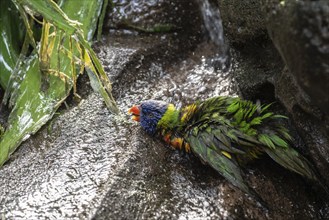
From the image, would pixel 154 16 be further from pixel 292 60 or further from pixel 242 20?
pixel 292 60

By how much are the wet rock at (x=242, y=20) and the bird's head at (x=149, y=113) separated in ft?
1.94

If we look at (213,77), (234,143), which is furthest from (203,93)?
(234,143)

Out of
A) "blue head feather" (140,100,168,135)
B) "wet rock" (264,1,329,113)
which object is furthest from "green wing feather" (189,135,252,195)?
"wet rock" (264,1,329,113)

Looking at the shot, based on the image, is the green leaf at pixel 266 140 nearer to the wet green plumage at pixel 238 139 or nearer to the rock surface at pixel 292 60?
the wet green plumage at pixel 238 139

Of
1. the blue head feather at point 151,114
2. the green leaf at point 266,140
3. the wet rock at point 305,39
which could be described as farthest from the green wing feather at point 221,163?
the wet rock at point 305,39

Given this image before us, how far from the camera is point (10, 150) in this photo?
3.19m

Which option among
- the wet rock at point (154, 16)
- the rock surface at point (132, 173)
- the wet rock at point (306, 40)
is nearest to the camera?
the wet rock at point (306, 40)

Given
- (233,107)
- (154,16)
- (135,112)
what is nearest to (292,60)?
(233,107)

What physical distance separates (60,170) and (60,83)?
0.86m

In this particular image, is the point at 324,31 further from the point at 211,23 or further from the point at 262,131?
the point at 211,23

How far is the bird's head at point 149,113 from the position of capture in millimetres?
3127

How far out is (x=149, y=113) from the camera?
10.4ft

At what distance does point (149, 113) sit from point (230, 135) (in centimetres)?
58

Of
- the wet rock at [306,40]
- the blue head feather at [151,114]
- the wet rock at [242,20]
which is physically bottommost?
the blue head feather at [151,114]
